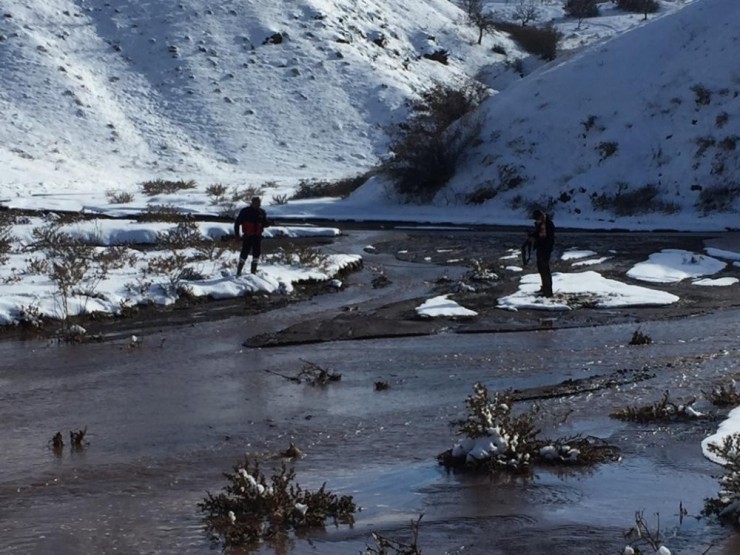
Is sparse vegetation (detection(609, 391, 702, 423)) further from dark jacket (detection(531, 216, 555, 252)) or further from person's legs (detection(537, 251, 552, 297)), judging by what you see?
dark jacket (detection(531, 216, 555, 252))

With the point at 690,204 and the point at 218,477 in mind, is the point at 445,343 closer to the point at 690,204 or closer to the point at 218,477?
the point at 218,477

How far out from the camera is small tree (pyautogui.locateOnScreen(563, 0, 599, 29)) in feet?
274

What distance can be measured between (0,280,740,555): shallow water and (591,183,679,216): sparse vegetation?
61.7 feet

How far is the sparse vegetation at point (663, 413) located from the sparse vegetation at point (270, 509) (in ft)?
12.0

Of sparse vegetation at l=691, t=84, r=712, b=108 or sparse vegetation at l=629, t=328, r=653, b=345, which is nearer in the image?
sparse vegetation at l=629, t=328, r=653, b=345

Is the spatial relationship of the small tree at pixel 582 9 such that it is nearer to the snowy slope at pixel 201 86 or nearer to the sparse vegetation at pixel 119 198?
the snowy slope at pixel 201 86

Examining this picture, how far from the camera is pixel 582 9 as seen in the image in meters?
83.7

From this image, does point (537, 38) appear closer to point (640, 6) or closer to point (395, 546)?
point (640, 6)

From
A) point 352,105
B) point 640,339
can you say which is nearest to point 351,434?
point 640,339

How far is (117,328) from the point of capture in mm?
15836

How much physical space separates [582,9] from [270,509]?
267 ft

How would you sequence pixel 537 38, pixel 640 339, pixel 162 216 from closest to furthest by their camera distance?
pixel 640 339 < pixel 162 216 < pixel 537 38

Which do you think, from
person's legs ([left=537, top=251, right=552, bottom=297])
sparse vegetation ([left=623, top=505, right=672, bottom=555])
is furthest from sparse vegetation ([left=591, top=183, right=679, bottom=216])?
sparse vegetation ([left=623, top=505, right=672, bottom=555])

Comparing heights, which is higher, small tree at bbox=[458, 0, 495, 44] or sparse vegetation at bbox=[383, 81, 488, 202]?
small tree at bbox=[458, 0, 495, 44]
